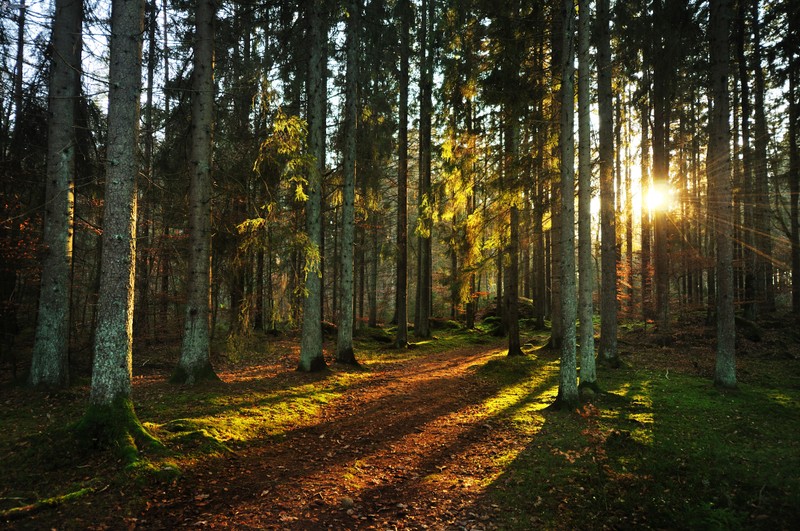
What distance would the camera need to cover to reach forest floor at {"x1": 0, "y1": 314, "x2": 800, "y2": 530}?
4074 mm

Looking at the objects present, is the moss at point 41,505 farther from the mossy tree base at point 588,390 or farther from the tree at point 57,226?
the mossy tree base at point 588,390

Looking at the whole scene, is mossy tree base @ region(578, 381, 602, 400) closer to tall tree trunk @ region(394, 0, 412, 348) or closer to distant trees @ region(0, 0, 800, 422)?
distant trees @ region(0, 0, 800, 422)

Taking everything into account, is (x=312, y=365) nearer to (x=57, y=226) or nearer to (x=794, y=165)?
(x=57, y=226)

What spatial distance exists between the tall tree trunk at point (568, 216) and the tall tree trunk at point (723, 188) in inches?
161

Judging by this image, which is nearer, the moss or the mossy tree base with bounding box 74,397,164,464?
the moss

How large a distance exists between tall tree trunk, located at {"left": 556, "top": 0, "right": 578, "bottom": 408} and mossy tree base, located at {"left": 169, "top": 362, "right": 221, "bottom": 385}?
26.3 feet

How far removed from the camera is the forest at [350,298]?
462cm

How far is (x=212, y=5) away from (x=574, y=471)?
39.7 feet

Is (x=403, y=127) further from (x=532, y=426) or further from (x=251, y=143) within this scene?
(x=532, y=426)

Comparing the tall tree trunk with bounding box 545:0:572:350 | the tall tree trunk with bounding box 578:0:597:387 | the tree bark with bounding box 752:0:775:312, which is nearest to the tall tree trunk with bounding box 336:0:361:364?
the tall tree trunk with bounding box 545:0:572:350

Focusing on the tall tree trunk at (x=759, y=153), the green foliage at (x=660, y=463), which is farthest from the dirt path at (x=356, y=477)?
the tall tree trunk at (x=759, y=153)

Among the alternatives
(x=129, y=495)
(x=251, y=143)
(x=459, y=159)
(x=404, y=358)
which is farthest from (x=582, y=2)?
(x=404, y=358)

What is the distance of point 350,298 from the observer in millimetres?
12312

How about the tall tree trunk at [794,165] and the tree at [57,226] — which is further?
the tall tree trunk at [794,165]
